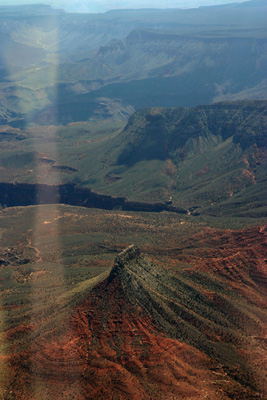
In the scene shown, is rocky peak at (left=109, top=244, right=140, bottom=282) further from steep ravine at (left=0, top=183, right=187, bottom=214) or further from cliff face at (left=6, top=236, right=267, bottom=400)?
steep ravine at (left=0, top=183, right=187, bottom=214)

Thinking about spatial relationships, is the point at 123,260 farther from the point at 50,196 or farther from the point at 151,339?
the point at 50,196

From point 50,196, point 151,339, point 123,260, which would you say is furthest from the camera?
point 50,196

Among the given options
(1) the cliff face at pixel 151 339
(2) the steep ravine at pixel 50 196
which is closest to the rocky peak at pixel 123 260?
(1) the cliff face at pixel 151 339

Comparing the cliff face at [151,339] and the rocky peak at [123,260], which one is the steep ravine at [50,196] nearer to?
the rocky peak at [123,260]

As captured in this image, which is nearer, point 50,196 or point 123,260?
point 123,260

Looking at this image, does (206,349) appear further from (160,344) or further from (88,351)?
(88,351)

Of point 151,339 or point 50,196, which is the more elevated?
point 50,196

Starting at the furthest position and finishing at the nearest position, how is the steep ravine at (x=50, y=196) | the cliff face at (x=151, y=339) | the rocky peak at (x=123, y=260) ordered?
1. the steep ravine at (x=50, y=196)
2. the rocky peak at (x=123, y=260)
3. the cliff face at (x=151, y=339)

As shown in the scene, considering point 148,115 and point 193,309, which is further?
point 148,115

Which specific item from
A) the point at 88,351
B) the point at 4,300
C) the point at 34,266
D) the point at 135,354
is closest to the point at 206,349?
the point at 135,354

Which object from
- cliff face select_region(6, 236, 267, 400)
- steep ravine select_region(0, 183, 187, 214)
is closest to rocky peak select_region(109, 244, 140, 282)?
cliff face select_region(6, 236, 267, 400)

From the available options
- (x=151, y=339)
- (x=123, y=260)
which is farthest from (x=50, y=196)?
(x=151, y=339)
